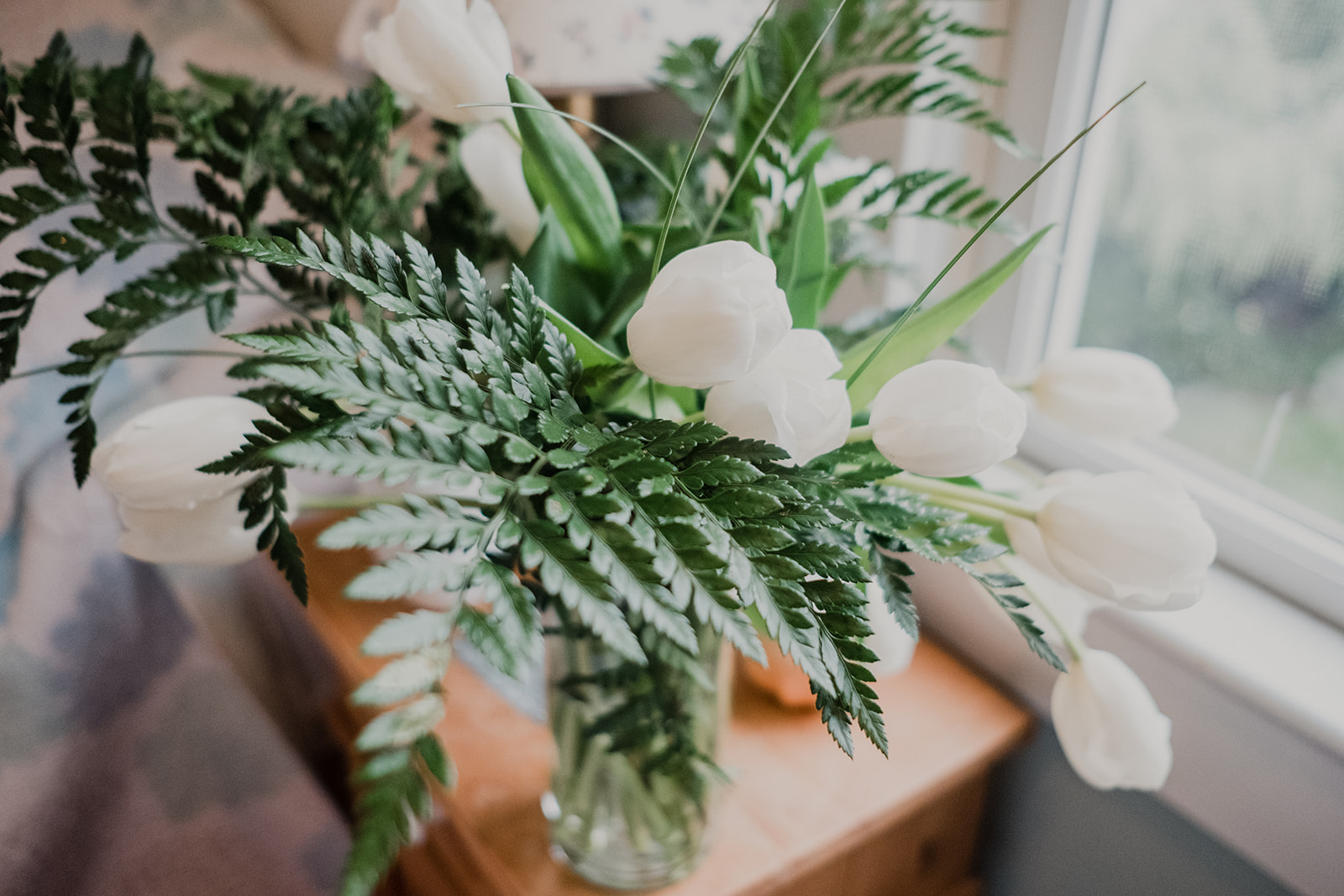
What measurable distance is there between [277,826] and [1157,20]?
44.9 inches

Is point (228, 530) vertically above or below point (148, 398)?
above

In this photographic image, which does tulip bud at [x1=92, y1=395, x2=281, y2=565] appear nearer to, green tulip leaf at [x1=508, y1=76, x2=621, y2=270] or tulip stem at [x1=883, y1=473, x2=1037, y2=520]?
green tulip leaf at [x1=508, y1=76, x2=621, y2=270]

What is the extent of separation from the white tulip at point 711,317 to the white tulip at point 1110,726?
28 centimetres

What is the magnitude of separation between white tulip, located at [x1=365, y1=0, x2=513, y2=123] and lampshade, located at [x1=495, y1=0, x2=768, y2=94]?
0.59 ft

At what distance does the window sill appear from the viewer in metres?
0.58

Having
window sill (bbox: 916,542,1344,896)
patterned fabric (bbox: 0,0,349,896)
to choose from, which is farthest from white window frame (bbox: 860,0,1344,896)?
patterned fabric (bbox: 0,0,349,896)

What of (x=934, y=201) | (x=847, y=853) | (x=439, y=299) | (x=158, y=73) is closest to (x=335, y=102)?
(x=439, y=299)

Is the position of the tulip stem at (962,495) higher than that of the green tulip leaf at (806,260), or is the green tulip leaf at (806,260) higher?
the green tulip leaf at (806,260)

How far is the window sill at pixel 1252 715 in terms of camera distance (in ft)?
1.90

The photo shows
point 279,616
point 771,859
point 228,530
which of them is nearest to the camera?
point 228,530

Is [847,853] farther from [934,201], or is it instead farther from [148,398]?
[148,398]

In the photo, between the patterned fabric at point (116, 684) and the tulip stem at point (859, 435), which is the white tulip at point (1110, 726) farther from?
the patterned fabric at point (116, 684)

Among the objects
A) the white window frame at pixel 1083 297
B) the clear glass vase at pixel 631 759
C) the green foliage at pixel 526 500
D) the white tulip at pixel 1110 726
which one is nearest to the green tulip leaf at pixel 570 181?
the green foliage at pixel 526 500

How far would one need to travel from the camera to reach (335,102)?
48 centimetres
